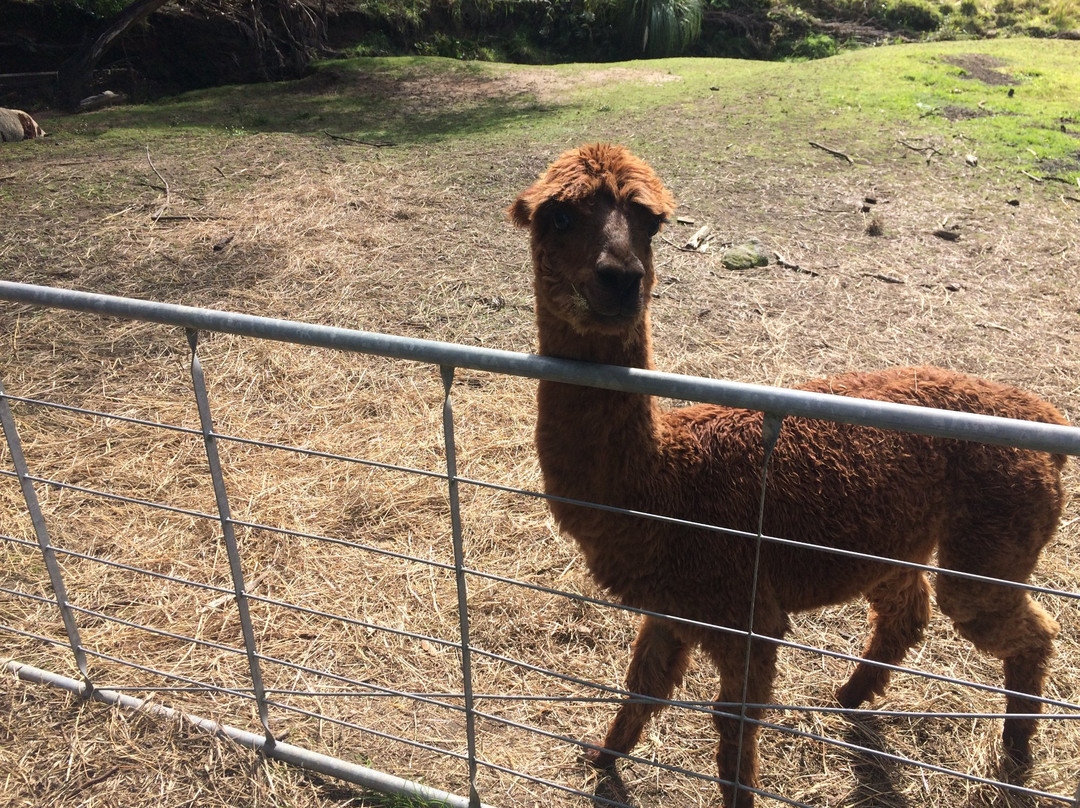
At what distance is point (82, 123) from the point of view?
1072 cm

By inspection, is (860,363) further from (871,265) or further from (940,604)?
(940,604)

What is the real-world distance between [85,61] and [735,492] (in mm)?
13917

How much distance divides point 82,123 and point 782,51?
634 inches

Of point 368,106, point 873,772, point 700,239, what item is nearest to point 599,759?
point 873,772

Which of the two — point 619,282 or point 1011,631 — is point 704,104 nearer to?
point 1011,631

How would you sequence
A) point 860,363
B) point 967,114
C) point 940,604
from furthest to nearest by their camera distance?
point 967,114, point 860,363, point 940,604

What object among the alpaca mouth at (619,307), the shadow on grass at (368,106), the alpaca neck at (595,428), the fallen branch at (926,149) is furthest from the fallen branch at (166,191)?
the fallen branch at (926,149)

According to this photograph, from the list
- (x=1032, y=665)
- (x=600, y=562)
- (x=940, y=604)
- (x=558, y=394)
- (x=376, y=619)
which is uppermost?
(x=558, y=394)

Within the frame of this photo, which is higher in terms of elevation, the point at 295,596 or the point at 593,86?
the point at 593,86

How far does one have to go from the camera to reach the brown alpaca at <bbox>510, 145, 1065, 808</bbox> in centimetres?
242

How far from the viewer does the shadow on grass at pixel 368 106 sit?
35.4 ft

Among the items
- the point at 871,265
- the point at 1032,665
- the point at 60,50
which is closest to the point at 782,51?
the point at 871,265

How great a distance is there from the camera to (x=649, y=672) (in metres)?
2.88

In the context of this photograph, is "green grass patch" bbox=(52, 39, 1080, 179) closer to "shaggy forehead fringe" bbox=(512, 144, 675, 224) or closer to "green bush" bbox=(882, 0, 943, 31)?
"green bush" bbox=(882, 0, 943, 31)
